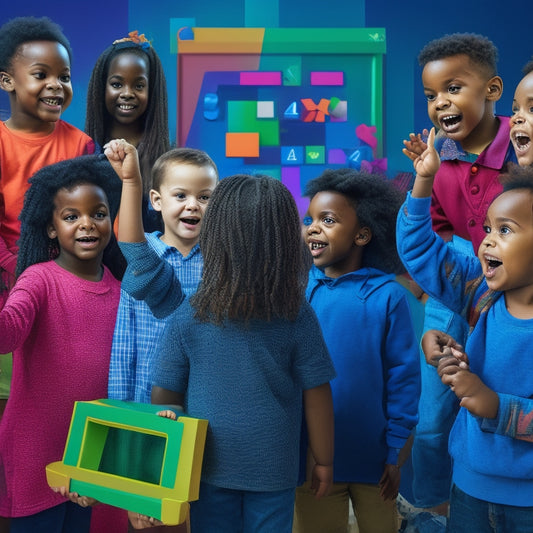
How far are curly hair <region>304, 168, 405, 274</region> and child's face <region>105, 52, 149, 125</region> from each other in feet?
2.00

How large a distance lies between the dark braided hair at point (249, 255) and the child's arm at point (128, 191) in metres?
0.20

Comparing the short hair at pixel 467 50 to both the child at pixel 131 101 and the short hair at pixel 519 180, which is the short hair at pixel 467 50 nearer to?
the short hair at pixel 519 180

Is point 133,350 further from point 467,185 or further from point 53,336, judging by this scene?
point 467,185

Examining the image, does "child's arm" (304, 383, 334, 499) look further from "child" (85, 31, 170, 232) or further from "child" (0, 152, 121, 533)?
"child" (85, 31, 170, 232)

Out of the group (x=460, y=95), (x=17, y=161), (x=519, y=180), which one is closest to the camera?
(x=519, y=180)

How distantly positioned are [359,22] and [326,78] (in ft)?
0.94

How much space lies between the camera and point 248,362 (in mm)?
1394

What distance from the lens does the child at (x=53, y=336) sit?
1.71 metres

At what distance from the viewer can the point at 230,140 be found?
11.1 ft

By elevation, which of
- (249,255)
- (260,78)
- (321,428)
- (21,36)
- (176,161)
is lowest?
(321,428)

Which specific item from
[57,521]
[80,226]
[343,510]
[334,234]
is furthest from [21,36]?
[343,510]

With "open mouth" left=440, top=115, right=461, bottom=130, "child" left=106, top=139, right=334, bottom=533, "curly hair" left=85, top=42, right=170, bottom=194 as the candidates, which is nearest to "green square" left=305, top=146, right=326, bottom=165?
"curly hair" left=85, top=42, right=170, bottom=194

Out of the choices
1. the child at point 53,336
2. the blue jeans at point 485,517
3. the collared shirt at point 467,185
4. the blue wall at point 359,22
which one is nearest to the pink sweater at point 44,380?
the child at point 53,336

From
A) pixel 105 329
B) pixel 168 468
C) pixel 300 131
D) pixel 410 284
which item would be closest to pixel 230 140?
pixel 300 131
